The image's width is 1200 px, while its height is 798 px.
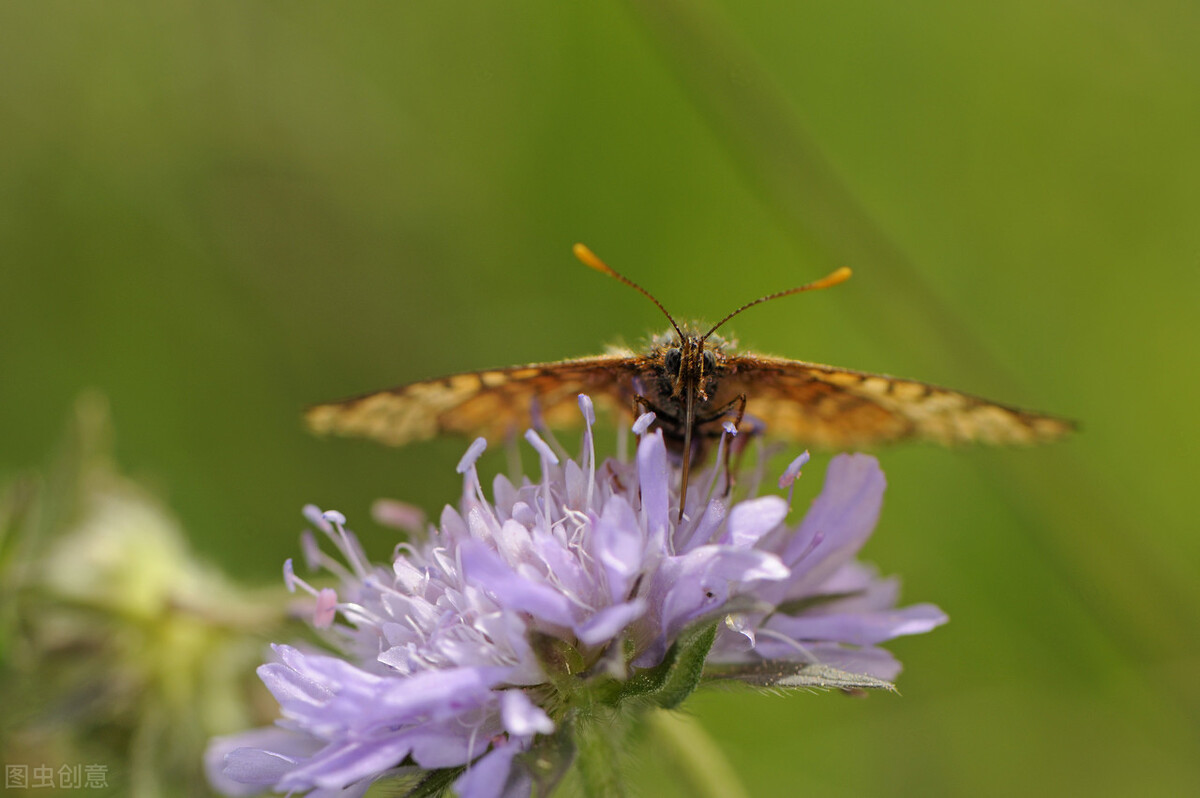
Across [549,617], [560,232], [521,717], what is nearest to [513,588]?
[549,617]

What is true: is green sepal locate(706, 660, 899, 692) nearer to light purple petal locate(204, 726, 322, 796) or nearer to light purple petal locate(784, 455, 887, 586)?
light purple petal locate(784, 455, 887, 586)

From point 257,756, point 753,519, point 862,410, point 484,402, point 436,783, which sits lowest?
point 436,783

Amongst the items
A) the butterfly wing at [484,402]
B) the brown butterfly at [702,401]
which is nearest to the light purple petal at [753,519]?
the brown butterfly at [702,401]

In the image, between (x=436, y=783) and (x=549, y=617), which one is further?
(x=436, y=783)

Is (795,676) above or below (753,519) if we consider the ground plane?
below

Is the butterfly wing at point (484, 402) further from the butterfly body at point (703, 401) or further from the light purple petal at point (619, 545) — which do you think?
the light purple petal at point (619, 545)

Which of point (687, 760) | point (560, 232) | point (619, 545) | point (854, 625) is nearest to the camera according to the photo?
point (619, 545)

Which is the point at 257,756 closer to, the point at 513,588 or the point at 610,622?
the point at 513,588
